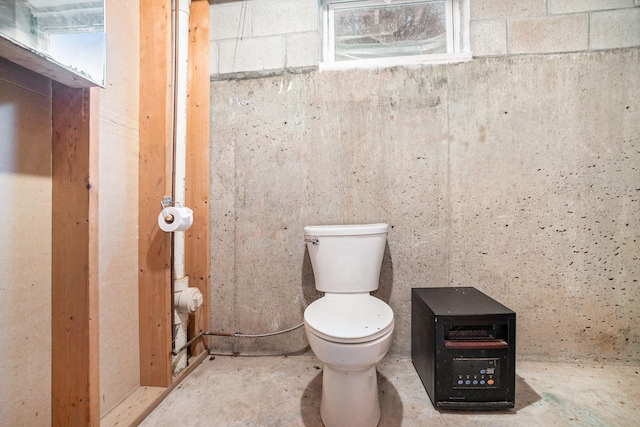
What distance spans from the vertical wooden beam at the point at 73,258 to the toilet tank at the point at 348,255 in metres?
0.91

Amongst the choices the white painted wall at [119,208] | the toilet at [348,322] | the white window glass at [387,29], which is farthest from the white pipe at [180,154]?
the white window glass at [387,29]

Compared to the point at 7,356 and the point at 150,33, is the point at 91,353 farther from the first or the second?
the point at 150,33

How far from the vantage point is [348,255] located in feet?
4.45

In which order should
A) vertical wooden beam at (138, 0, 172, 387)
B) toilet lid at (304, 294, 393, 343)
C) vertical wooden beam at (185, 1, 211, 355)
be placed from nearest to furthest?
1. toilet lid at (304, 294, 393, 343)
2. vertical wooden beam at (138, 0, 172, 387)
3. vertical wooden beam at (185, 1, 211, 355)

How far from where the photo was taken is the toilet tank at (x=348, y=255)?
4.44ft

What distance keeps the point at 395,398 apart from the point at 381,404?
0.08 meters

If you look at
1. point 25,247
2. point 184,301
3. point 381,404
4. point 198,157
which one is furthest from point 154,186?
point 381,404

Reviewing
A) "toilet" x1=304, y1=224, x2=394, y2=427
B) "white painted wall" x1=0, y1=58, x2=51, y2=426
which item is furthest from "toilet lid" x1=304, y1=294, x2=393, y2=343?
"white painted wall" x1=0, y1=58, x2=51, y2=426

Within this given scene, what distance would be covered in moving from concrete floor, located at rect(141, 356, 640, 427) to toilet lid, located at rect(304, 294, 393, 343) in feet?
1.49

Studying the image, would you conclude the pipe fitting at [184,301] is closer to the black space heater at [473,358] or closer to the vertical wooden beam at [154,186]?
the vertical wooden beam at [154,186]

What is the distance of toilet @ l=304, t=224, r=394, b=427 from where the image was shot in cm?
94

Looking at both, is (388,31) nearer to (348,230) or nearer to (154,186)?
(348,230)

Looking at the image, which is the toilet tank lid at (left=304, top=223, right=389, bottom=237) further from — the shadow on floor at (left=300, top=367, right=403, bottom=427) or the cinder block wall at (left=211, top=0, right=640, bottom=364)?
the shadow on floor at (left=300, top=367, right=403, bottom=427)

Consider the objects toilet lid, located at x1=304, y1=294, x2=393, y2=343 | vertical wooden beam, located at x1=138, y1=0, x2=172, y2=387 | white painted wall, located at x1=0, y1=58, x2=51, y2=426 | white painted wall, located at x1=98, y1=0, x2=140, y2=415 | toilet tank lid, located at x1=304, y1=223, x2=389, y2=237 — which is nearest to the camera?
white painted wall, located at x1=0, y1=58, x2=51, y2=426
